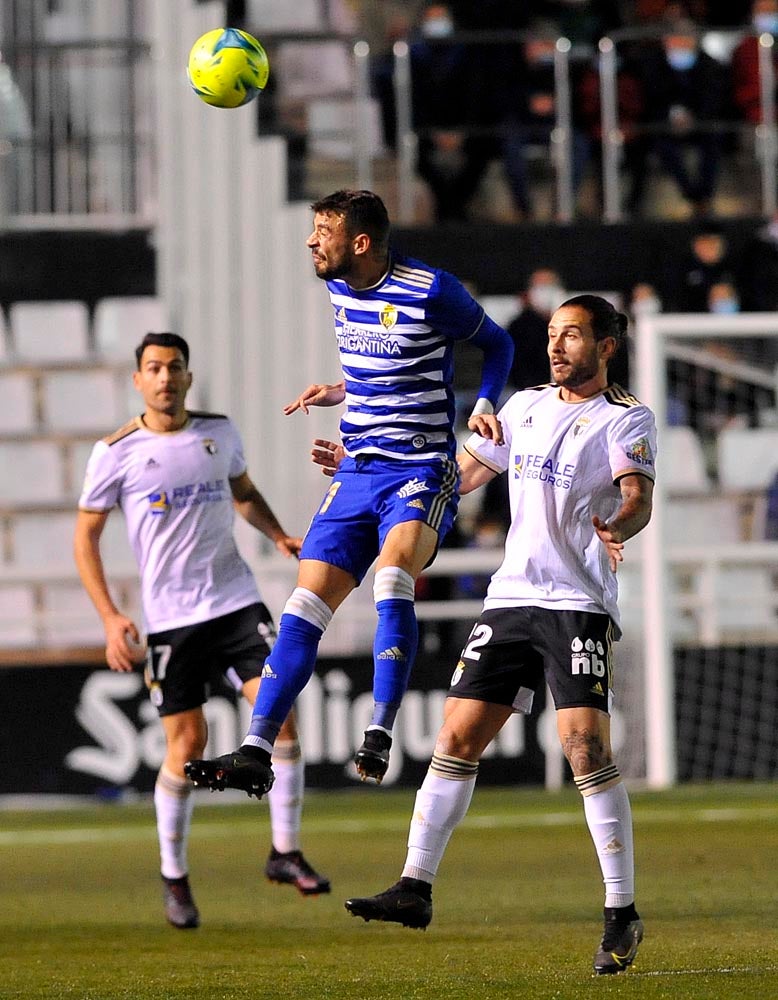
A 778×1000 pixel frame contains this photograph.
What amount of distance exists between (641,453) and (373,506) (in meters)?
1.01

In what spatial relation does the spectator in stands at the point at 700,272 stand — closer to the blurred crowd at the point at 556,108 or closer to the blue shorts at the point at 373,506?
the blurred crowd at the point at 556,108

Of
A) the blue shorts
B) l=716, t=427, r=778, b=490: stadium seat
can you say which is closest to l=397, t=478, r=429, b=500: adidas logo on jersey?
the blue shorts

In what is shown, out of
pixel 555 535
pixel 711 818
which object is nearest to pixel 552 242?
pixel 711 818

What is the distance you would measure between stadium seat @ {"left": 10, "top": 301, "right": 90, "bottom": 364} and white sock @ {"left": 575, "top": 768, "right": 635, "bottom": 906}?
11.1 meters

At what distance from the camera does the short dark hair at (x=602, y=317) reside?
18.6ft

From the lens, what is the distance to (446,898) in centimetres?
768

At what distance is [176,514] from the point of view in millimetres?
7574

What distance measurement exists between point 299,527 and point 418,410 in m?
6.84

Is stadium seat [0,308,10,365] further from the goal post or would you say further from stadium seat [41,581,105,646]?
the goal post

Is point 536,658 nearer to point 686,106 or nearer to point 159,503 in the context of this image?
point 159,503

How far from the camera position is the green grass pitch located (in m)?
5.30

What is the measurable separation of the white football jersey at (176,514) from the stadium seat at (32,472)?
7.82 metres

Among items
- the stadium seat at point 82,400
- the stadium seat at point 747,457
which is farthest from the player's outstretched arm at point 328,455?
the stadium seat at point 82,400

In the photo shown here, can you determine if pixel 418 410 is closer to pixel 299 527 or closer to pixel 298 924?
pixel 298 924
